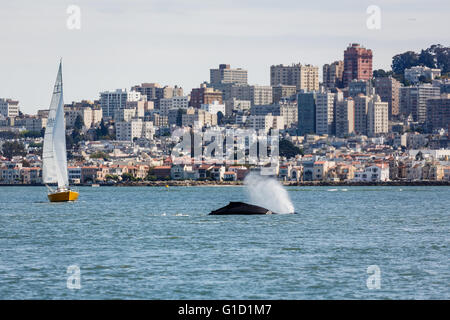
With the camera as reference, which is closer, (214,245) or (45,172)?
(214,245)

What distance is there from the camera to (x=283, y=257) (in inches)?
1087

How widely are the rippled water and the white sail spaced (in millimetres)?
17316

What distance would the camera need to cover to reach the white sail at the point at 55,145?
61.1 metres

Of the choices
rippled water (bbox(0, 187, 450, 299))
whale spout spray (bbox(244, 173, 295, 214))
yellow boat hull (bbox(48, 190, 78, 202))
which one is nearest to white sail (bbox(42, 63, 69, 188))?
yellow boat hull (bbox(48, 190, 78, 202))

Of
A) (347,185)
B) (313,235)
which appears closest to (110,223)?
(313,235)

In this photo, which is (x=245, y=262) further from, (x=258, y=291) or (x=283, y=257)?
(x=258, y=291)

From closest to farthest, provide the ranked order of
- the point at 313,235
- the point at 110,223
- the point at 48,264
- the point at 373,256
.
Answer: the point at 48,264
the point at 373,256
the point at 313,235
the point at 110,223

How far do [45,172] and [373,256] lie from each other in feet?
122

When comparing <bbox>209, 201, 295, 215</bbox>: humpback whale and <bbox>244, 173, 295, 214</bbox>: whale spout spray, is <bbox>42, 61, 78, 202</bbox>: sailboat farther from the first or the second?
<bbox>209, 201, 295, 215</bbox>: humpback whale

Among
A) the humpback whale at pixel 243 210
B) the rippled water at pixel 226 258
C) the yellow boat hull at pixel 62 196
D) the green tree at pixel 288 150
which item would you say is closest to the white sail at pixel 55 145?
the yellow boat hull at pixel 62 196

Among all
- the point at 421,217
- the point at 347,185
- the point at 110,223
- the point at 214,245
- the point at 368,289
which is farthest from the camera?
the point at 347,185

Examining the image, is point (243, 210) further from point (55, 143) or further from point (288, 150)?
point (288, 150)

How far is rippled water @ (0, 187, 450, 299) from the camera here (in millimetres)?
21188

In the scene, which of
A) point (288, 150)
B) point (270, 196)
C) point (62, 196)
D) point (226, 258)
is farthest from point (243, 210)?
point (288, 150)
